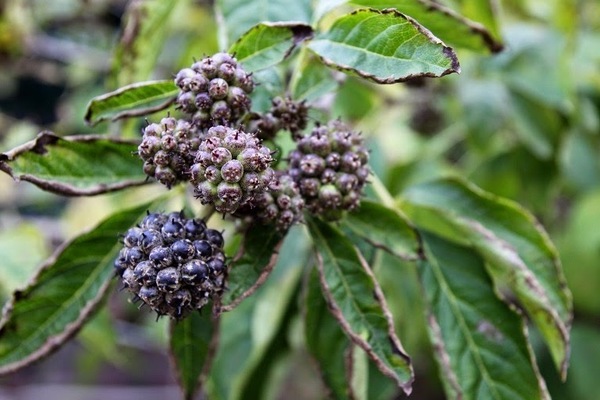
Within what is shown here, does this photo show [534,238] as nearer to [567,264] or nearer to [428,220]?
[428,220]

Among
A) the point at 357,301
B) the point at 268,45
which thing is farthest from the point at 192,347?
the point at 268,45

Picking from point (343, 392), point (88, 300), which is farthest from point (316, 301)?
point (88, 300)

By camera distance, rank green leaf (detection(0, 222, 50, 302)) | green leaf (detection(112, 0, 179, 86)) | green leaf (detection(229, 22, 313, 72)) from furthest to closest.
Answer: green leaf (detection(0, 222, 50, 302)) → green leaf (detection(112, 0, 179, 86)) → green leaf (detection(229, 22, 313, 72))

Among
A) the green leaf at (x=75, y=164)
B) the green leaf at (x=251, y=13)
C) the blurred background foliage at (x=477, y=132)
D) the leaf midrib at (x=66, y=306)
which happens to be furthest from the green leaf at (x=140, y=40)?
the leaf midrib at (x=66, y=306)

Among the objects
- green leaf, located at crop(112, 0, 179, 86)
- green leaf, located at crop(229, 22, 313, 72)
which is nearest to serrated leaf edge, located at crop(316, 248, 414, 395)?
green leaf, located at crop(229, 22, 313, 72)

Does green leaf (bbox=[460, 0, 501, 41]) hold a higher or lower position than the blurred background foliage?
higher

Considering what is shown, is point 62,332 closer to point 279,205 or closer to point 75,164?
point 75,164

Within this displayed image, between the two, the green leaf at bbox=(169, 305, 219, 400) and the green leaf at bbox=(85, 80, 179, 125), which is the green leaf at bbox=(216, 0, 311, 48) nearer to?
the green leaf at bbox=(85, 80, 179, 125)
